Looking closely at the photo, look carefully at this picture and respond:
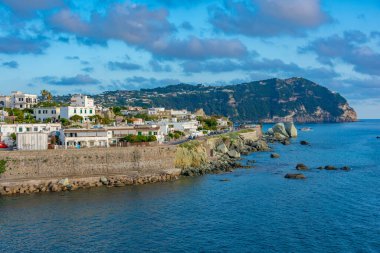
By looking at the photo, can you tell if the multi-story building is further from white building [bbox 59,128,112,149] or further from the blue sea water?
the blue sea water

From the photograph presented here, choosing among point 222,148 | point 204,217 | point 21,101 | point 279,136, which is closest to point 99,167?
point 204,217

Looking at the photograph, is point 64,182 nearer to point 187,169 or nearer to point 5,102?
point 187,169

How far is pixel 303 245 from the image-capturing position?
97.8 ft

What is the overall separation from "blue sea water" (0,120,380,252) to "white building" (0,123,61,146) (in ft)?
63.9

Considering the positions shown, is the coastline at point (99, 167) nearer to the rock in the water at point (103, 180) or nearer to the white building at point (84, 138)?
the rock in the water at point (103, 180)

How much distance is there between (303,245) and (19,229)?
21.7m

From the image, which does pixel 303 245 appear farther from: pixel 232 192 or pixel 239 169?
pixel 239 169

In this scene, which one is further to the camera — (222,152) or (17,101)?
(17,101)

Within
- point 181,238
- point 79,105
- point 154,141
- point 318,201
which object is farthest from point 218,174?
point 79,105

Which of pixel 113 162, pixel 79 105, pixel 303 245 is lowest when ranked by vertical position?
pixel 303 245

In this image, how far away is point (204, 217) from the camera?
36844 millimetres

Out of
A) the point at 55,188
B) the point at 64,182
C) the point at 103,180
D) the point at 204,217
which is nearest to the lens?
the point at 204,217

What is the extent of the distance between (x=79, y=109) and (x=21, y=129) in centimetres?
1684

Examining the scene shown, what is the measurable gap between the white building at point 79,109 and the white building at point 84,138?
1737 centimetres
